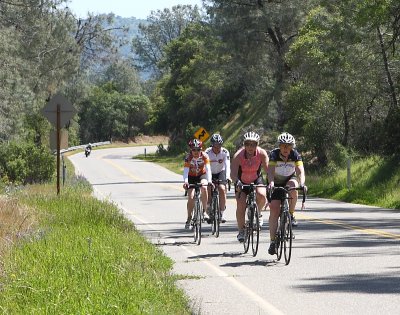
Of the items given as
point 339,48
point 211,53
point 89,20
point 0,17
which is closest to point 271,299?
point 339,48

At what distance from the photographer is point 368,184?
104 ft

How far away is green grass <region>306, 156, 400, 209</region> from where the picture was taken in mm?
28641

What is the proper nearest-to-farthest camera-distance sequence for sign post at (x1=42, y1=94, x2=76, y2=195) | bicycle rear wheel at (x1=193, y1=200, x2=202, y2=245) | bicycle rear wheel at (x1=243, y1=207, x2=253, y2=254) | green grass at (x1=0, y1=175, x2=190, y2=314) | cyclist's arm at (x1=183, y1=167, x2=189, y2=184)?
green grass at (x1=0, y1=175, x2=190, y2=314) → bicycle rear wheel at (x1=243, y1=207, x2=253, y2=254) → cyclist's arm at (x1=183, y1=167, x2=189, y2=184) → bicycle rear wheel at (x1=193, y1=200, x2=202, y2=245) → sign post at (x1=42, y1=94, x2=76, y2=195)

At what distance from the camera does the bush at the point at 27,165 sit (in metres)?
49.3

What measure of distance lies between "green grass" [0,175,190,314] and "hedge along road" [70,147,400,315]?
0.46 meters

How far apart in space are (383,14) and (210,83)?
54.9 meters

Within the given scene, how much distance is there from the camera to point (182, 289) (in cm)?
1094

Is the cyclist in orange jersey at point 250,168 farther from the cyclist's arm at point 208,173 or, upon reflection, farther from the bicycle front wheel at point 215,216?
the bicycle front wheel at point 215,216

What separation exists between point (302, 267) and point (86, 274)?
3.39 meters

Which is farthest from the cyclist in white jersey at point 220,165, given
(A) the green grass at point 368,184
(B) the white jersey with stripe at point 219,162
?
(A) the green grass at point 368,184

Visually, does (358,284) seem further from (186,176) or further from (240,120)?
(240,120)

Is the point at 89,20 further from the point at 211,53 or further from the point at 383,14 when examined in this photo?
the point at 383,14

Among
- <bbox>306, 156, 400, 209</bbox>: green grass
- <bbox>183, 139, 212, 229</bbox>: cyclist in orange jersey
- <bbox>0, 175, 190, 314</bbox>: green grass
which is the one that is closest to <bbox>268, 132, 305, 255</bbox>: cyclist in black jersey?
<bbox>0, 175, 190, 314</bbox>: green grass

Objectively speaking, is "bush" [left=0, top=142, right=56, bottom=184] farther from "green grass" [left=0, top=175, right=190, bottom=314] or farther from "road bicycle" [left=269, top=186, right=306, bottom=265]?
"road bicycle" [left=269, top=186, right=306, bottom=265]
